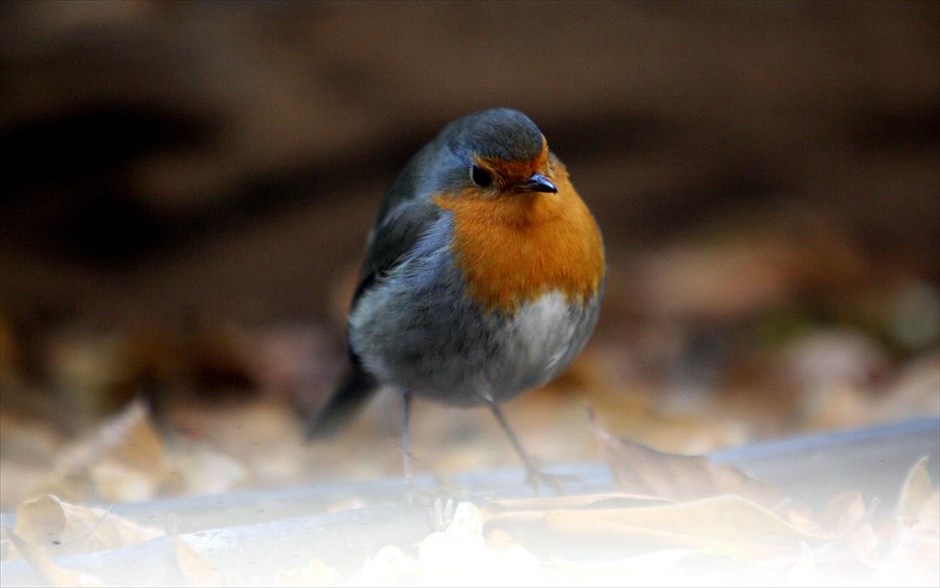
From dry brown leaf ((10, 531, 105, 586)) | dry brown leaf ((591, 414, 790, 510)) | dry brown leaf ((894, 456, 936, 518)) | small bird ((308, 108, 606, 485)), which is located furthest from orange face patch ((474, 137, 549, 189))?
dry brown leaf ((10, 531, 105, 586))

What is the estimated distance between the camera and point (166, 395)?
156 inches

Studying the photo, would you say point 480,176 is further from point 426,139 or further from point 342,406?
point 426,139

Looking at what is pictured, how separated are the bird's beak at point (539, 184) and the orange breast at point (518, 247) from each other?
0.16 feet

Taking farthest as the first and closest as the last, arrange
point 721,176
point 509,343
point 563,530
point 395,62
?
point 721,176 < point 395,62 < point 509,343 < point 563,530

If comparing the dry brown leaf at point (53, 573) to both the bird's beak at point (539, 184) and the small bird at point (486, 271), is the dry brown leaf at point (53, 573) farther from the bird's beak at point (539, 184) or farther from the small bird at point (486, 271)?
the bird's beak at point (539, 184)

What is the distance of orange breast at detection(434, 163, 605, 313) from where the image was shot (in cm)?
259

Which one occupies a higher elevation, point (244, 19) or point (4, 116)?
point (244, 19)

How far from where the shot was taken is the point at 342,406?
3.52 meters

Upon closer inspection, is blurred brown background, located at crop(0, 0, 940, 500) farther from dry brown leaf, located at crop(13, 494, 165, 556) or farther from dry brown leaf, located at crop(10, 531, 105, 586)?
dry brown leaf, located at crop(10, 531, 105, 586)

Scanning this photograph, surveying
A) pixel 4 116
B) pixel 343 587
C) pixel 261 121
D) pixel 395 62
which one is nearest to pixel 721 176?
pixel 395 62

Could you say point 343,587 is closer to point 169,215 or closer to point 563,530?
point 563,530

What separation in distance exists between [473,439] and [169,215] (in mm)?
1412

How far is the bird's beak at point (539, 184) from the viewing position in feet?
8.30

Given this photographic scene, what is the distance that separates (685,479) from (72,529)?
1105 mm
